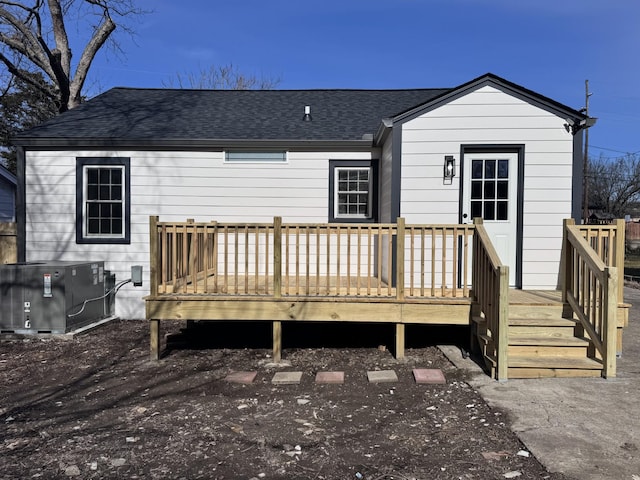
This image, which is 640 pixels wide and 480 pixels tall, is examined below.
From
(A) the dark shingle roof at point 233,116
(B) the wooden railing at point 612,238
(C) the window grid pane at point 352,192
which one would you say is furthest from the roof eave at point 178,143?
(B) the wooden railing at point 612,238

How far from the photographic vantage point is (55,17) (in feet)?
44.8

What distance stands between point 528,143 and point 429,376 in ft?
11.7

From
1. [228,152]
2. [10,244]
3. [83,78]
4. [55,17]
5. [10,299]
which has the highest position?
[55,17]

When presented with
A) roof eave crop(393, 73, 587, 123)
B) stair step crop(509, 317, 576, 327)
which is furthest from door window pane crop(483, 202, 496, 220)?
Result: stair step crop(509, 317, 576, 327)

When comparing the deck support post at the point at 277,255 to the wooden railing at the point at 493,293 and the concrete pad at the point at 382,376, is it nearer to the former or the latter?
the concrete pad at the point at 382,376

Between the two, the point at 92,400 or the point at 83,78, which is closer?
the point at 92,400

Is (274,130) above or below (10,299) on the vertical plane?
above

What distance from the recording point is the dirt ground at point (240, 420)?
3.09m

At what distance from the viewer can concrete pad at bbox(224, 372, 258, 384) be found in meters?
4.95

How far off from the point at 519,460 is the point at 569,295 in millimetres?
2875

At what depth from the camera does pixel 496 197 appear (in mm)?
6605

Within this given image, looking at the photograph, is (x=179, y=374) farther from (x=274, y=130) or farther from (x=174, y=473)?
(x=274, y=130)

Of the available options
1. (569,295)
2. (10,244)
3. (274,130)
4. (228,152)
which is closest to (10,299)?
(10,244)

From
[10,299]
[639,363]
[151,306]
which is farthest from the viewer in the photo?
[10,299]
